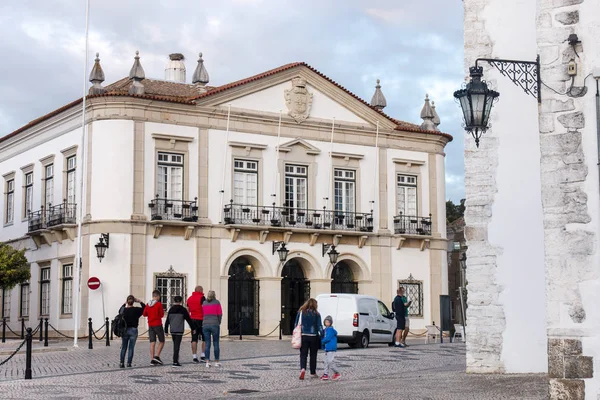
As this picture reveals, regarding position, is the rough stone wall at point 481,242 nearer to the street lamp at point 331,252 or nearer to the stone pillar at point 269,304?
the stone pillar at point 269,304

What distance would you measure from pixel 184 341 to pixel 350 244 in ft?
32.2

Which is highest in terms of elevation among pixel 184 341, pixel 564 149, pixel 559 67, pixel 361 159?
pixel 361 159

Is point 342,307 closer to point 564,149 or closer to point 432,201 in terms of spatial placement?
point 432,201

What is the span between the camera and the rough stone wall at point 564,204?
11.2 metres

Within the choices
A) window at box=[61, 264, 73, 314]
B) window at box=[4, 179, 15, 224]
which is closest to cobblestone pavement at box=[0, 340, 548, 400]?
window at box=[61, 264, 73, 314]

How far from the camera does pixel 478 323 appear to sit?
57.1 ft

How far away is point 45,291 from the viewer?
3984 cm

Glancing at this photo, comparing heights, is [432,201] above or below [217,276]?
above

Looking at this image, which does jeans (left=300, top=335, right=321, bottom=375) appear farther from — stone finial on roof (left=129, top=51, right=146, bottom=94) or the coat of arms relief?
the coat of arms relief

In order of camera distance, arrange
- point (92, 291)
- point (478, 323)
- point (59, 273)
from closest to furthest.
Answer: point (478, 323)
point (92, 291)
point (59, 273)

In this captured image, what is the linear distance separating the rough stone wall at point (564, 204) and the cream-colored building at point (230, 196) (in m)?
24.9

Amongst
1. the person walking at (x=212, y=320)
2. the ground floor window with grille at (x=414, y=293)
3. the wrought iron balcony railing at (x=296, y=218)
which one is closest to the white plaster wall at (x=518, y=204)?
the person walking at (x=212, y=320)

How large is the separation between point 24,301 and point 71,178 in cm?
609

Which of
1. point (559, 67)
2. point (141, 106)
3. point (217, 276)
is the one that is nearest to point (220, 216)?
point (217, 276)
